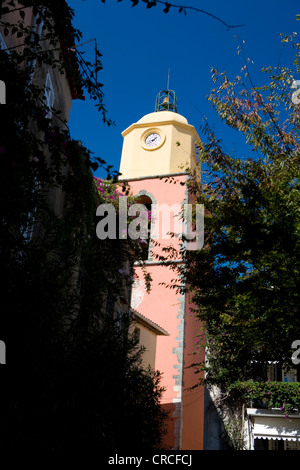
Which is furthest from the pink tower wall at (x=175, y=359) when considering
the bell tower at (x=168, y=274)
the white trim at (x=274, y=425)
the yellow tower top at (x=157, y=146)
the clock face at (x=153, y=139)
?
the clock face at (x=153, y=139)

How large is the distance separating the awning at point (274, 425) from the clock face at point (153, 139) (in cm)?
1602

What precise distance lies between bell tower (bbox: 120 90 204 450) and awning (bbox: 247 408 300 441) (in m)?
3.09

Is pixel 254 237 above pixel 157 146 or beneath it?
beneath

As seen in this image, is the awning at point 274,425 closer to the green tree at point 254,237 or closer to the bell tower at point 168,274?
the bell tower at point 168,274

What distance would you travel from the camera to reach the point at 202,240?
1122 cm

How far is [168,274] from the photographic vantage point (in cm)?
2400

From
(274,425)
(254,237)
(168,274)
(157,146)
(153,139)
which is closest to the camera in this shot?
(254,237)

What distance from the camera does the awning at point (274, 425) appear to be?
18.6m

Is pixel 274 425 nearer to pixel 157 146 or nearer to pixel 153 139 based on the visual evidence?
pixel 157 146

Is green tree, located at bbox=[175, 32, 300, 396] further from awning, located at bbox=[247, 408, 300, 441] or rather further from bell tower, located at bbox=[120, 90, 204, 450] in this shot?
awning, located at bbox=[247, 408, 300, 441]

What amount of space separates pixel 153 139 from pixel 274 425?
17.2 m

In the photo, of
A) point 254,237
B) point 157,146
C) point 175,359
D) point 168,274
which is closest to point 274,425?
point 175,359

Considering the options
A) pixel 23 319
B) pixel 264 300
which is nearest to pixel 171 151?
pixel 264 300

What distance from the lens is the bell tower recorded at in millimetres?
20547
